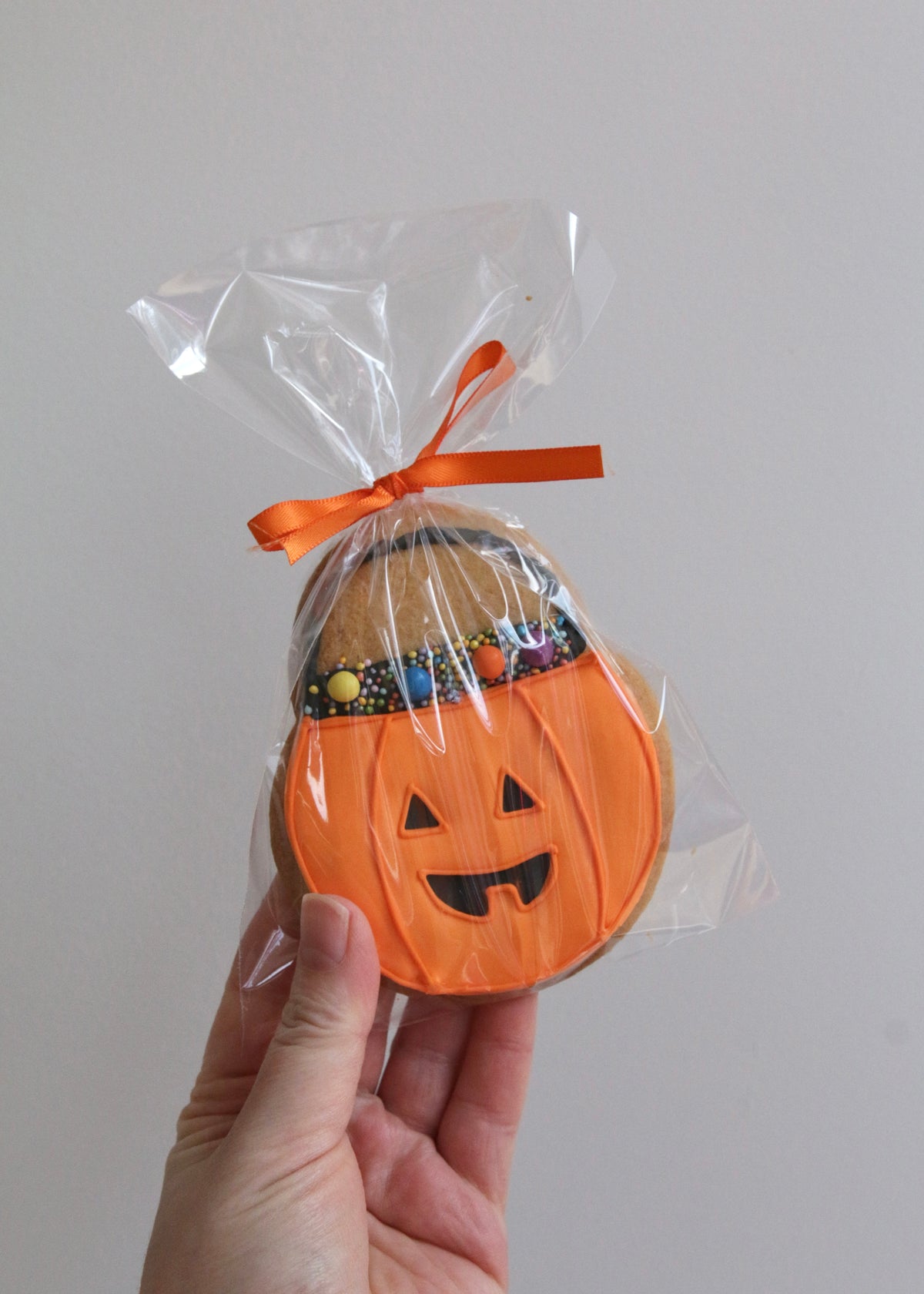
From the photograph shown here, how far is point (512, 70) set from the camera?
54.5 inches

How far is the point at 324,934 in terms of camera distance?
3.29ft

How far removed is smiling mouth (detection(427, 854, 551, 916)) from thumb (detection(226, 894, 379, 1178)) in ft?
0.31

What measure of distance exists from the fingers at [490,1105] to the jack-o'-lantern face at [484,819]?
318 mm

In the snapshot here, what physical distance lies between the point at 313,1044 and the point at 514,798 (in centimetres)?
33

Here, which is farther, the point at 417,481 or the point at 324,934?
the point at 417,481

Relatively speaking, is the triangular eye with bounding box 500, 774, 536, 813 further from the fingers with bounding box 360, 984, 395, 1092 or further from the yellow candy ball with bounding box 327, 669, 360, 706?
the fingers with bounding box 360, 984, 395, 1092

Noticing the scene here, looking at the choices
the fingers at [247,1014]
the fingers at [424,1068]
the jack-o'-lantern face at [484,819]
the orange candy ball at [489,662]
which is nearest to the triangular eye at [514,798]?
the jack-o'-lantern face at [484,819]

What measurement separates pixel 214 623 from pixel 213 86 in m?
0.74

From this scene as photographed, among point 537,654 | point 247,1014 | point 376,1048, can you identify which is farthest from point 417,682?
point 376,1048

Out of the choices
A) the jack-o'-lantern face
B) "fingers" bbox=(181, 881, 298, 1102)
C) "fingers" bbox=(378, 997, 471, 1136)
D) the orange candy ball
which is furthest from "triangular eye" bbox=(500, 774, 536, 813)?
"fingers" bbox=(378, 997, 471, 1136)

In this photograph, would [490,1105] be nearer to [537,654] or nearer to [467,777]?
[467,777]

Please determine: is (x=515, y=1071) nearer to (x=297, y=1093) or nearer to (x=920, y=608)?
(x=297, y=1093)

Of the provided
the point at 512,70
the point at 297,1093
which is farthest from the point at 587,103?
the point at 297,1093

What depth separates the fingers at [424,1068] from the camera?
1.39 m
